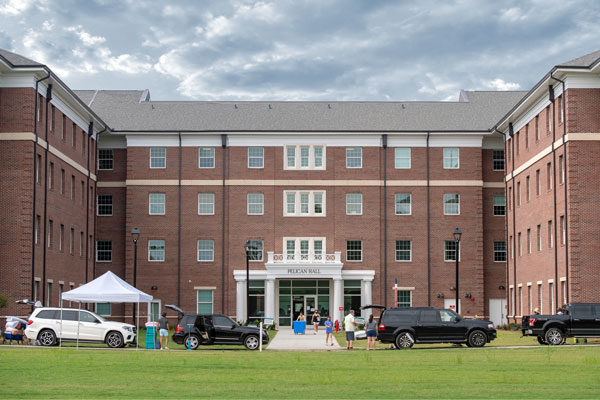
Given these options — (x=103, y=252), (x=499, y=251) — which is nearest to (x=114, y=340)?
(x=103, y=252)

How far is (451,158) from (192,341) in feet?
93.6

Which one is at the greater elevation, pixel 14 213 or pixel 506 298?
pixel 14 213

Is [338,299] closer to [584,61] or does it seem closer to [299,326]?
[299,326]

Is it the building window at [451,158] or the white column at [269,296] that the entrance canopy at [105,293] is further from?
the building window at [451,158]

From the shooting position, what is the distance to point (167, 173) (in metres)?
59.2

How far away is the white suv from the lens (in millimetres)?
35562

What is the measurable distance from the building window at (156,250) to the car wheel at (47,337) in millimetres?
23164

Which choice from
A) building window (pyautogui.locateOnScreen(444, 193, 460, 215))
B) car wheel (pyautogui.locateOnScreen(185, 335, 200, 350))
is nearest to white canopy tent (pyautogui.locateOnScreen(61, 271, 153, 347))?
car wheel (pyautogui.locateOnScreen(185, 335, 200, 350))

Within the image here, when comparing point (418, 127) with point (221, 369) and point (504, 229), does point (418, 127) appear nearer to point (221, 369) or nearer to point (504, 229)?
point (504, 229)

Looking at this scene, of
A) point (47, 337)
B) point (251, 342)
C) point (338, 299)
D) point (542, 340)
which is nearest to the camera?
point (47, 337)

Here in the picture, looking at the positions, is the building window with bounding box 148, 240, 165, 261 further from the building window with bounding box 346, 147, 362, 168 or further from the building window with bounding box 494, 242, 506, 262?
the building window with bounding box 494, 242, 506, 262

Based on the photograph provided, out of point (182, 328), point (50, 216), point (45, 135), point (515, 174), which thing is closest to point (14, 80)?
point (45, 135)

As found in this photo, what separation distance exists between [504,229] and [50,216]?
28692 millimetres

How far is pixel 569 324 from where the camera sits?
35.9 metres
